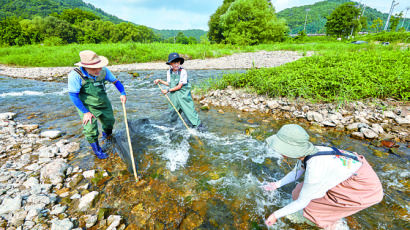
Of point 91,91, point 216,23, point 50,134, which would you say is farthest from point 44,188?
point 216,23

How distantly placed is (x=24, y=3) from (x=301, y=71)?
168 metres

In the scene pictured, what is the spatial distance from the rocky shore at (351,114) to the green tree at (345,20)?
192 feet

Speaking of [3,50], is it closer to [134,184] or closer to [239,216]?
[134,184]

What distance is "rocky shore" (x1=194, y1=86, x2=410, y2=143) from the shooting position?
457 cm

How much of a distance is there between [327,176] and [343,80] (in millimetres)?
5747

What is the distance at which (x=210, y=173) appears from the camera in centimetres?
355

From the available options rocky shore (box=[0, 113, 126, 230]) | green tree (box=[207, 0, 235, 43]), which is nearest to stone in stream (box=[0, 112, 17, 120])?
rocky shore (box=[0, 113, 126, 230])

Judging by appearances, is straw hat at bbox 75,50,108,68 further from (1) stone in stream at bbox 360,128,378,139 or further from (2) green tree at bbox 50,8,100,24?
(2) green tree at bbox 50,8,100,24

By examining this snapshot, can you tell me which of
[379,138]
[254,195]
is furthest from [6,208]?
[379,138]

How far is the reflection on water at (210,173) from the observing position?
2.59m

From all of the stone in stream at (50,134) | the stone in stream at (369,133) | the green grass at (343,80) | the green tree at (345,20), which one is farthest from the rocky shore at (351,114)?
the green tree at (345,20)

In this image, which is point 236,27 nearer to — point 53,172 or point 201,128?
point 201,128

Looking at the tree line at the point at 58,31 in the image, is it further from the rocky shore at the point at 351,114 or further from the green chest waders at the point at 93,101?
the green chest waders at the point at 93,101

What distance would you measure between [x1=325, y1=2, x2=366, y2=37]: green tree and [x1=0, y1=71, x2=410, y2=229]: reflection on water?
2383 inches
